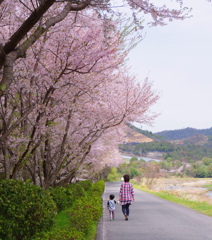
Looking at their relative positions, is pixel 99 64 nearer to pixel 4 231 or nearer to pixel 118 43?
pixel 118 43

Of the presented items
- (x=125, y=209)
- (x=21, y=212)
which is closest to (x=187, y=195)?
(x=125, y=209)

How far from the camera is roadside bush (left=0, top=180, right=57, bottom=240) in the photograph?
246 inches

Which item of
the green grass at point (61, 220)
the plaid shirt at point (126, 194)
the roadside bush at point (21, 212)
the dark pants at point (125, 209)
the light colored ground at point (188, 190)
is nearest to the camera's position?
the roadside bush at point (21, 212)

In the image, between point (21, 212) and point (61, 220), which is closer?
point (21, 212)

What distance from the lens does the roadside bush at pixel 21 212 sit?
20.5 ft

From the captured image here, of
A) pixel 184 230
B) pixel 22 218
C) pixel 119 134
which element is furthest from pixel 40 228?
pixel 119 134

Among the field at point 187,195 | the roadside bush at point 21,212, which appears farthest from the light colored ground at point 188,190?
the roadside bush at point 21,212

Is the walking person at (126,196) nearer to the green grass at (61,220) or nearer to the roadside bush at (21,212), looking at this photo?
the green grass at (61,220)

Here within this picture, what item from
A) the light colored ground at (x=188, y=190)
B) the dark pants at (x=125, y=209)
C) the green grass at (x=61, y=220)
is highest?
the dark pants at (x=125, y=209)

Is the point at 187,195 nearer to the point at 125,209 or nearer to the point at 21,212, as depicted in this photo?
the point at 125,209

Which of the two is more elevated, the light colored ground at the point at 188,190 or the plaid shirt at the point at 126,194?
the plaid shirt at the point at 126,194

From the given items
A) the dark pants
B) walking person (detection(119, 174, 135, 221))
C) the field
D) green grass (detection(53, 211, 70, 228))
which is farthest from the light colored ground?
green grass (detection(53, 211, 70, 228))

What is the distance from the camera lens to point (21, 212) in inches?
254

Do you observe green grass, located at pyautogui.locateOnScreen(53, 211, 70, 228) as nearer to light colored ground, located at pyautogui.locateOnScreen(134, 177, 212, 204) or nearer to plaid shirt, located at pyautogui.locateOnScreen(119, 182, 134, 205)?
plaid shirt, located at pyautogui.locateOnScreen(119, 182, 134, 205)
